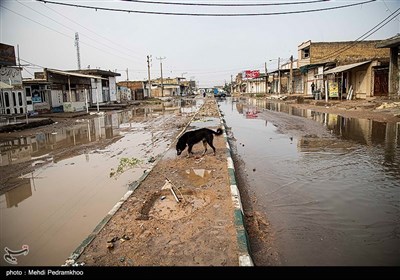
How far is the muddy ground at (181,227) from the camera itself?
370 cm

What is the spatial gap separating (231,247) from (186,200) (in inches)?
81.0

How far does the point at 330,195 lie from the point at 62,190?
595 centimetres

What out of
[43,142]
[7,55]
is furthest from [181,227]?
[7,55]

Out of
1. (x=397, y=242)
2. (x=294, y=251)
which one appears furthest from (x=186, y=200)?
(x=397, y=242)

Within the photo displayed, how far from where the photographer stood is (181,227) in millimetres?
4512

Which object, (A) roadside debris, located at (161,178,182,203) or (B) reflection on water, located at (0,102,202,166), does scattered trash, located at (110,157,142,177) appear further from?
(B) reflection on water, located at (0,102,202,166)

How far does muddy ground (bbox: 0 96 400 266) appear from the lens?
146 inches

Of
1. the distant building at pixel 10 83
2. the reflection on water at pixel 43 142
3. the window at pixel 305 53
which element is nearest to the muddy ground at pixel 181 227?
the reflection on water at pixel 43 142

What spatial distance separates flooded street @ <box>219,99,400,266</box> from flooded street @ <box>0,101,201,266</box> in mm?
3145

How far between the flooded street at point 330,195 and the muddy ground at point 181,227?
351 millimetres

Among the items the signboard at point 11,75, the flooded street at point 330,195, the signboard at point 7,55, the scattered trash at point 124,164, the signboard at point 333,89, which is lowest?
the flooded street at point 330,195

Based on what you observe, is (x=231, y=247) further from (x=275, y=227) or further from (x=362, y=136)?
(x=362, y=136)

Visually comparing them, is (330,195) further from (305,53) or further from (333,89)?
(305,53)

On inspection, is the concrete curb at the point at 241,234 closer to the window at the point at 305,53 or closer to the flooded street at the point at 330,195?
the flooded street at the point at 330,195
